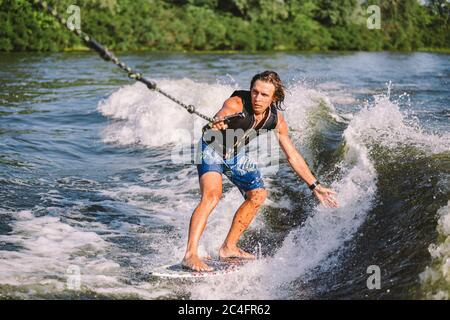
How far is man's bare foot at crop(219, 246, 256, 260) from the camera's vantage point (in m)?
6.20

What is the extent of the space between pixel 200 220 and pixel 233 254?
750 millimetres

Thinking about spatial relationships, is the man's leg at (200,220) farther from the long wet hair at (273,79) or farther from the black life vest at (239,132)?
the long wet hair at (273,79)

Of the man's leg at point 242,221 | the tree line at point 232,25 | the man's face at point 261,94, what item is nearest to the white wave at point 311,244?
the man's leg at point 242,221

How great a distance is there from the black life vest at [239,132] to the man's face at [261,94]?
0.25ft

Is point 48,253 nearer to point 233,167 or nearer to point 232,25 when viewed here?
point 233,167

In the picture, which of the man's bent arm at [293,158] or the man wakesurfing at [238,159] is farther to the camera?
the man's bent arm at [293,158]

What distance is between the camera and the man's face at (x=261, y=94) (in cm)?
573

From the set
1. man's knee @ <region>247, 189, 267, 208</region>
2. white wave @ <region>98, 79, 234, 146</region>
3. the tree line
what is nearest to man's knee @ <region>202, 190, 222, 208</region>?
man's knee @ <region>247, 189, 267, 208</region>

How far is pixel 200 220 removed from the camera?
5.65m
